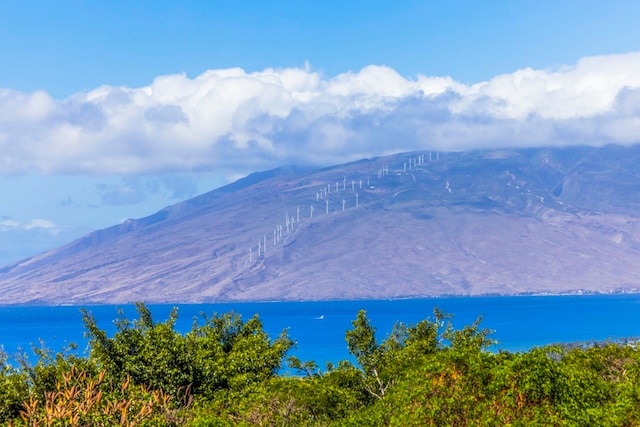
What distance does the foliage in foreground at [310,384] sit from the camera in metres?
25.8

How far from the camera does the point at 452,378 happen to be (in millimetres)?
27469

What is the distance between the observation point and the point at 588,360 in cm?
4072

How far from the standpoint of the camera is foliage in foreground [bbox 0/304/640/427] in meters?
25.8

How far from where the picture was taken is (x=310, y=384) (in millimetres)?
37562

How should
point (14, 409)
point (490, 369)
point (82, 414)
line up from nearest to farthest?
point (490, 369) < point (82, 414) < point (14, 409)

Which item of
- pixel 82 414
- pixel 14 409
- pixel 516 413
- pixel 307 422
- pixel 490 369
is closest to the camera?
pixel 516 413

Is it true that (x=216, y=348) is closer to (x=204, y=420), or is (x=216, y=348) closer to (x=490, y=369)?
(x=204, y=420)

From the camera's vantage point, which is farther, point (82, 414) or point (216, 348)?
point (216, 348)

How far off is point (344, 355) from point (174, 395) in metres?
146

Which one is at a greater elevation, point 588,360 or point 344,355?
A: point 588,360

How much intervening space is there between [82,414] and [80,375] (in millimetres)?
13421

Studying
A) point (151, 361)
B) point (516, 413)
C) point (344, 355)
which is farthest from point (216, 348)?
point (344, 355)

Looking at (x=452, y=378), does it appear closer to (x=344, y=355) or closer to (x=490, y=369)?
(x=490, y=369)

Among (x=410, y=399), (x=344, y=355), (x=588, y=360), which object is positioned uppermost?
(x=410, y=399)
